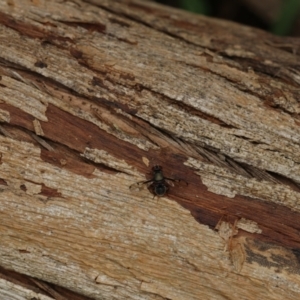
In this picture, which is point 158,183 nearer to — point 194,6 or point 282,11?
point 194,6

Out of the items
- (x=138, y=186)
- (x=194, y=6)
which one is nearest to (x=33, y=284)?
(x=138, y=186)

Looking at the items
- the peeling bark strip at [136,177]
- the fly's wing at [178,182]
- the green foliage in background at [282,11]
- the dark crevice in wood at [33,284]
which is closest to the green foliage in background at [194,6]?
the green foliage in background at [282,11]

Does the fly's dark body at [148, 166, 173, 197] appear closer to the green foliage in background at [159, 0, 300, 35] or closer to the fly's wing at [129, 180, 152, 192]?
the fly's wing at [129, 180, 152, 192]

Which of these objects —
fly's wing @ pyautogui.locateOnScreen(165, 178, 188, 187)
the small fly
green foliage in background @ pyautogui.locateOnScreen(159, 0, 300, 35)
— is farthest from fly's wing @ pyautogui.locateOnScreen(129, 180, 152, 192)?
green foliage in background @ pyautogui.locateOnScreen(159, 0, 300, 35)

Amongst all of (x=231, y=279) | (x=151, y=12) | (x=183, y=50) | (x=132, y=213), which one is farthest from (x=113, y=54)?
(x=231, y=279)

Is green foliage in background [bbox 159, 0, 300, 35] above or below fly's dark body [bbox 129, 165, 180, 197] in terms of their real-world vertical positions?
above

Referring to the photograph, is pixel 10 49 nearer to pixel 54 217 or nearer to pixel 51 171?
pixel 51 171

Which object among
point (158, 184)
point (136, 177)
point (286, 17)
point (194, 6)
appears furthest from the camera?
point (194, 6)

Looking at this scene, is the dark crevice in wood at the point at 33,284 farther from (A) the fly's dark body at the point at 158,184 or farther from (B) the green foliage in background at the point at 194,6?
(B) the green foliage in background at the point at 194,6
